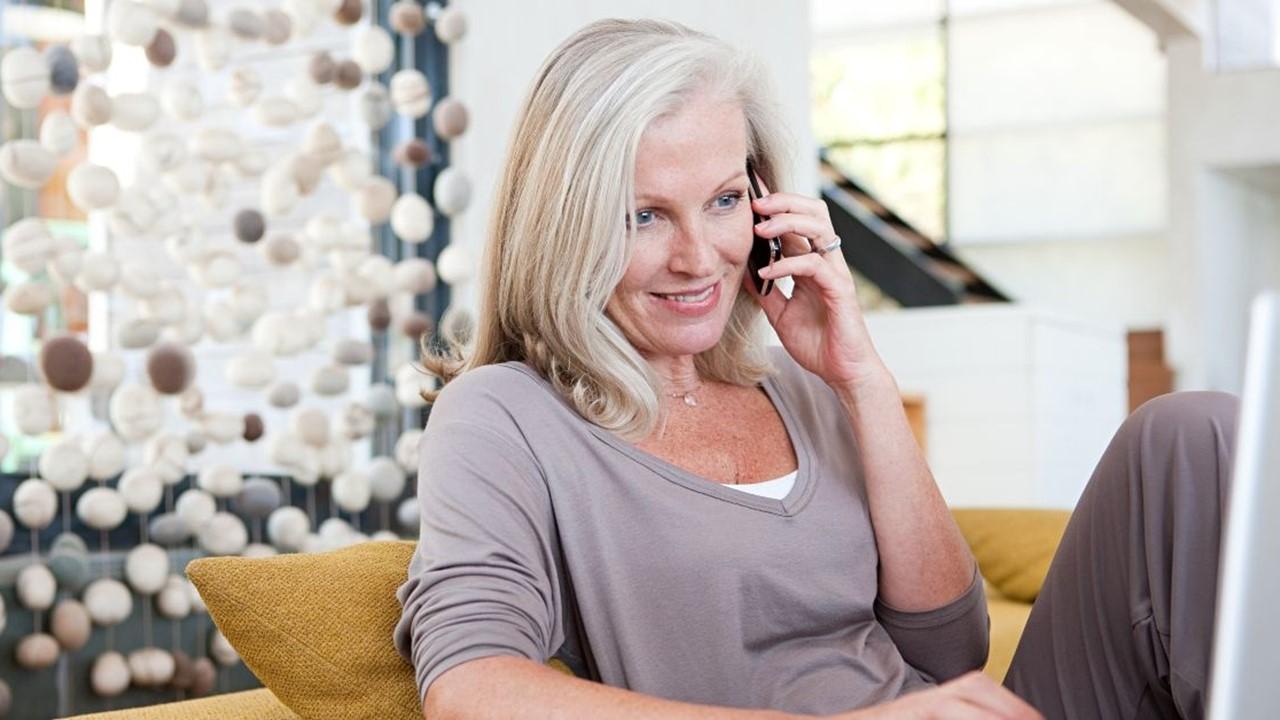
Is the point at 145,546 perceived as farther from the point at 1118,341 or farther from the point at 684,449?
the point at 1118,341

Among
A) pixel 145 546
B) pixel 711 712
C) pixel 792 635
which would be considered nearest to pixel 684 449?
pixel 792 635

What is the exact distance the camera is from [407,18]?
10.3 feet

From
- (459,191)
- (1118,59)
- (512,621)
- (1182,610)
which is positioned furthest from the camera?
(1118,59)

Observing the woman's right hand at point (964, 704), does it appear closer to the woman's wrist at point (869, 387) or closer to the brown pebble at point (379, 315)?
the woman's wrist at point (869, 387)

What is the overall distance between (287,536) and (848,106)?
817 cm

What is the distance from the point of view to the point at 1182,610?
4.51 ft

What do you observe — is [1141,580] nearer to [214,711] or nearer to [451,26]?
[214,711]

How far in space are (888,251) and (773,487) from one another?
21.3 feet

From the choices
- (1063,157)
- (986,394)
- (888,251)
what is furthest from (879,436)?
(1063,157)

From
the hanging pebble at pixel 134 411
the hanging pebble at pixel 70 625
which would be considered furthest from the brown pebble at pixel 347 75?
the hanging pebble at pixel 70 625

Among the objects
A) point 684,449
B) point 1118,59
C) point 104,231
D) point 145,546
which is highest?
point 1118,59

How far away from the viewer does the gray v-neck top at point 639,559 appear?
1.36 m

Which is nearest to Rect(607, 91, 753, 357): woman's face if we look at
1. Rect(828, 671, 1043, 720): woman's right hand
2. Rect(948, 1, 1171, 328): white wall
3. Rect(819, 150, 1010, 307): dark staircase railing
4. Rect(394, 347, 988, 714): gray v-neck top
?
Rect(394, 347, 988, 714): gray v-neck top

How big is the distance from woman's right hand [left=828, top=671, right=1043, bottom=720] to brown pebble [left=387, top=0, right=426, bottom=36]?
2.35 m
